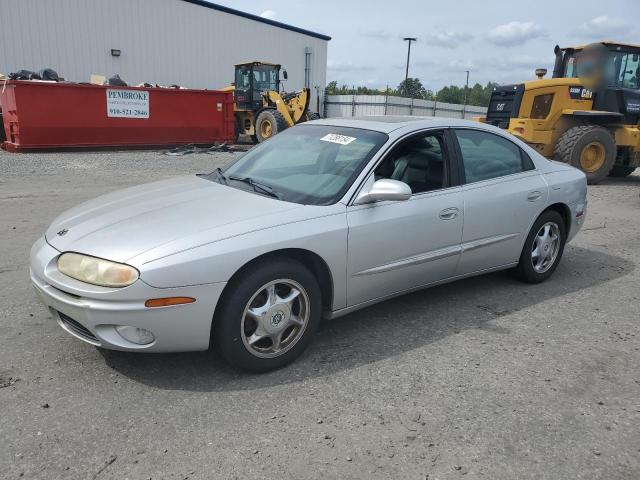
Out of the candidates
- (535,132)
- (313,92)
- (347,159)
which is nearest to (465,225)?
(347,159)

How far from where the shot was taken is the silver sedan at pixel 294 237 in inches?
107

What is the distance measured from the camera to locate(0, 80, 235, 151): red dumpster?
14.2 metres

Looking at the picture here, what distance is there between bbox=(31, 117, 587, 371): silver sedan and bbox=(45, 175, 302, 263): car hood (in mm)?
11

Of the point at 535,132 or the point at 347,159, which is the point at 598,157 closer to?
the point at 535,132

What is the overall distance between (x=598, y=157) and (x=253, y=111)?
1238 cm

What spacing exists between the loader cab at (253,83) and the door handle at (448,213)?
56.0 ft

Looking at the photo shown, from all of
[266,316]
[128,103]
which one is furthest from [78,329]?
[128,103]

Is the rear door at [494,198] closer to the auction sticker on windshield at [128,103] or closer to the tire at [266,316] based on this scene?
the tire at [266,316]

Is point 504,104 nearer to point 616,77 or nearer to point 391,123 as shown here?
point 616,77

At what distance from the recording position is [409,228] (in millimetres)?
3561

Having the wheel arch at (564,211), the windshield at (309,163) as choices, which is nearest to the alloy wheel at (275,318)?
the windshield at (309,163)

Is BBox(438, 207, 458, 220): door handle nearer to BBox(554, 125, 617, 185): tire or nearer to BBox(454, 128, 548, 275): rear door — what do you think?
BBox(454, 128, 548, 275): rear door

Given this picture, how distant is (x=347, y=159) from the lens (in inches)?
143

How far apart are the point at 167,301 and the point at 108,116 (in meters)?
14.7
